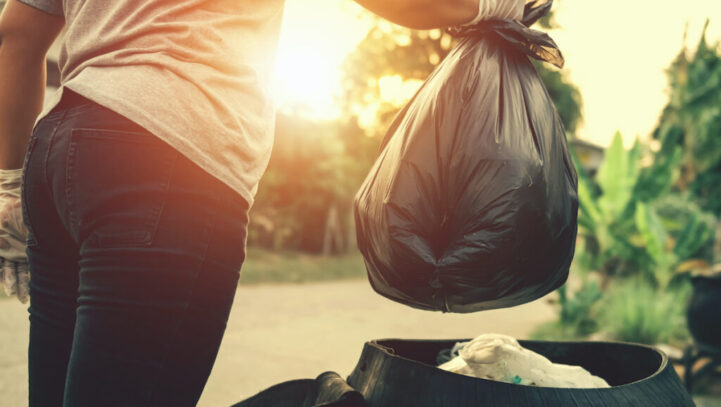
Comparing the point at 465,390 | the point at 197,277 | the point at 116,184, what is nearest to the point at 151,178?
the point at 116,184

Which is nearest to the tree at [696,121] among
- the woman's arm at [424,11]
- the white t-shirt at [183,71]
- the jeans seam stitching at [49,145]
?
the woman's arm at [424,11]

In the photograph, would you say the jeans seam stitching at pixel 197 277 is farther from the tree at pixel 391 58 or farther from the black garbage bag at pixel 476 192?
the tree at pixel 391 58

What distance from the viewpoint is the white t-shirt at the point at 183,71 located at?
0.91 metres

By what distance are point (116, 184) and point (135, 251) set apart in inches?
4.3

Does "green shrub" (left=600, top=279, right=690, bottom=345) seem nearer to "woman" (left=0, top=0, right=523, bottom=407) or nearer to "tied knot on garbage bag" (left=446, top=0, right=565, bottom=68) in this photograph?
"tied knot on garbage bag" (left=446, top=0, right=565, bottom=68)

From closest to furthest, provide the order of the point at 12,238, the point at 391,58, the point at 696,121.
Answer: the point at 12,238 → the point at 696,121 → the point at 391,58

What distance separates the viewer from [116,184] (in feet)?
2.90

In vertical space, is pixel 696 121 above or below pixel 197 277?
above

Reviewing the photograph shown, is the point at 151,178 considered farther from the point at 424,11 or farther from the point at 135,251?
the point at 424,11

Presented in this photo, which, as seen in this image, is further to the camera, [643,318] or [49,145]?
[643,318]

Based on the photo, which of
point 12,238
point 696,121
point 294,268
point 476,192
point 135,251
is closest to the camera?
point 135,251

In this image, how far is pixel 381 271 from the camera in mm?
1198

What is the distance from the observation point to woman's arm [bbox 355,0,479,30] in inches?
37.2

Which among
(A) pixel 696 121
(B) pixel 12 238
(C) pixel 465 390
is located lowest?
(C) pixel 465 390
